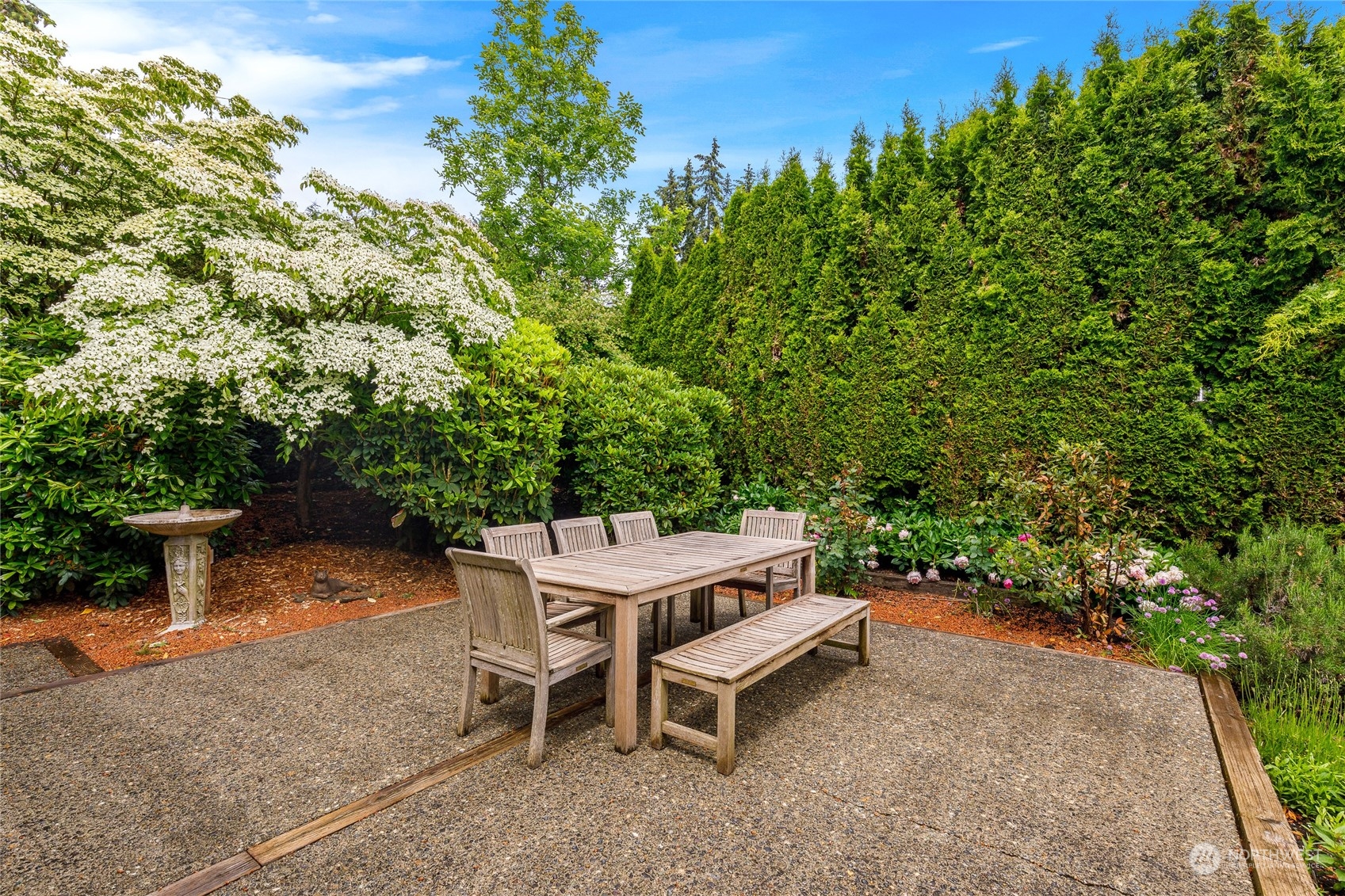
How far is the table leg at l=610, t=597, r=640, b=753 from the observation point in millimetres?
2701

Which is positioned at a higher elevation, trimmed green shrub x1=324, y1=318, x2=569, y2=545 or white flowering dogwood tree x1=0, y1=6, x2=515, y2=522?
white flowering dogwood tree x1=0, y1=6, x2=515, y2=522

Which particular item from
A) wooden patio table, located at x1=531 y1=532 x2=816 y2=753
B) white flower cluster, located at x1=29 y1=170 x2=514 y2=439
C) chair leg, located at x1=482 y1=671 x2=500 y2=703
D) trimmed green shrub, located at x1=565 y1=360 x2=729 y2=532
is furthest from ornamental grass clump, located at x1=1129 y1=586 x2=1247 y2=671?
white flower cluster, located at x1=29 y1=170 x2=514 y2=439

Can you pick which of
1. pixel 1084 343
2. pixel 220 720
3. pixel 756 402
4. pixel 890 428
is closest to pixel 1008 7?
pixel 1084 343

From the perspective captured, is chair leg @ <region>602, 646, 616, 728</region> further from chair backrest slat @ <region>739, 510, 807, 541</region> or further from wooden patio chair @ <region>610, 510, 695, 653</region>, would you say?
chair backrest slat @ <region>739, 510, 807, 541</region>

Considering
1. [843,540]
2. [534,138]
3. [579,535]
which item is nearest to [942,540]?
[843,540]

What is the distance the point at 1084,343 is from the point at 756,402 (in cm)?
333

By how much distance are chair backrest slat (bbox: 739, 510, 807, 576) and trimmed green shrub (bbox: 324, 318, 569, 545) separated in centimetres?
179

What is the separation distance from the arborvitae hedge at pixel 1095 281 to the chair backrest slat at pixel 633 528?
107 inches

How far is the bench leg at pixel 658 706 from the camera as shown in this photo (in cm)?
274

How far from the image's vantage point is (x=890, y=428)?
20.2ft

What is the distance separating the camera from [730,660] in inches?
109

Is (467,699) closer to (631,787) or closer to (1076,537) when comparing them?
(631,787)

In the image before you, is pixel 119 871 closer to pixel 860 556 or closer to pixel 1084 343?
pixel 860 556

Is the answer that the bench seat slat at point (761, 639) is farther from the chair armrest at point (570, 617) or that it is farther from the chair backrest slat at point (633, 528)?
the chair backrest slat at point (633, 528)
